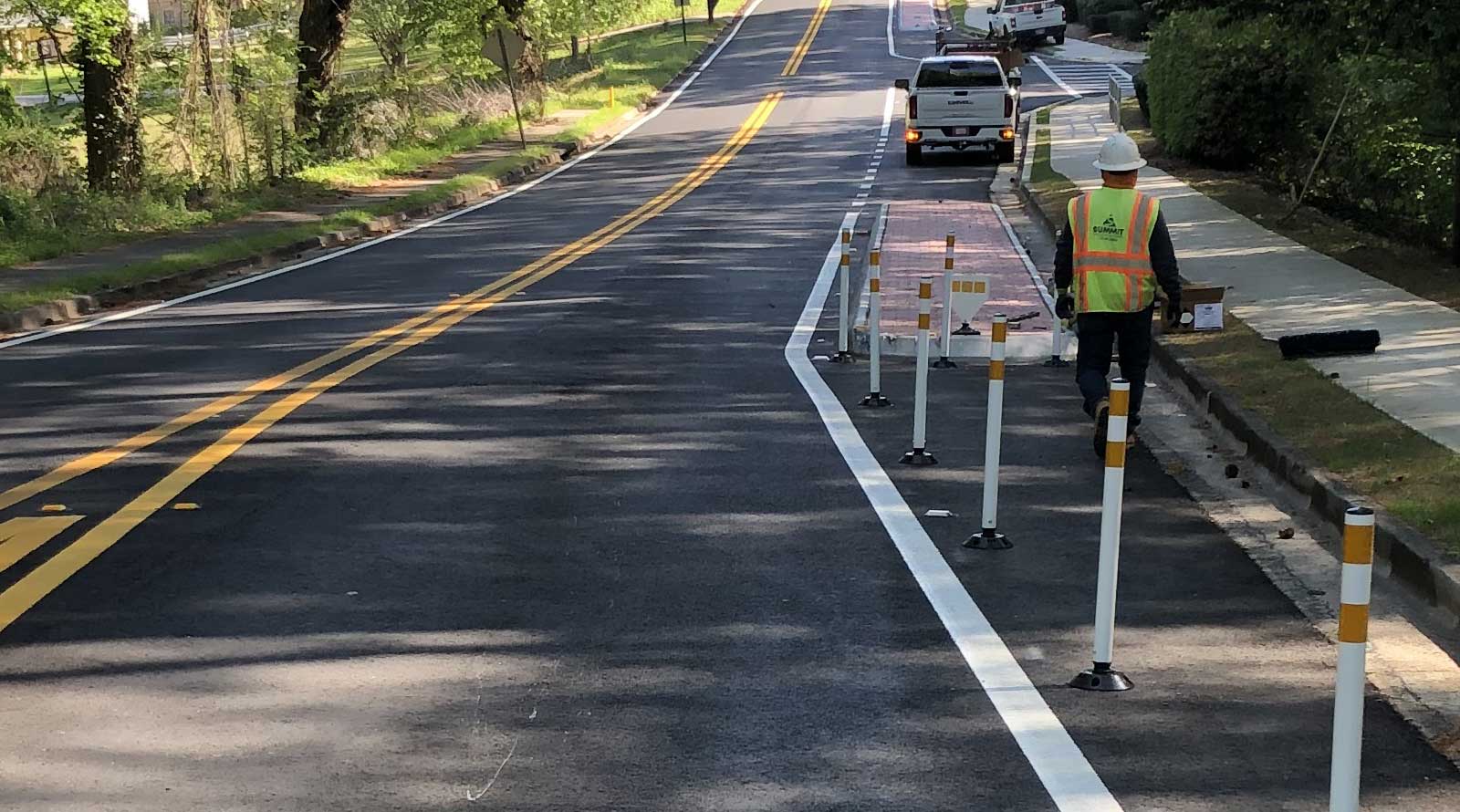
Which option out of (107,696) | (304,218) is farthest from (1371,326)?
(304,218)

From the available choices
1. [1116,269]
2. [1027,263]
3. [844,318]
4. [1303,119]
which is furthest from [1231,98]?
[1116,269]

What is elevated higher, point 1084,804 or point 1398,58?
point 1398,58

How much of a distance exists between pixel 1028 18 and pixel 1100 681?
187ft

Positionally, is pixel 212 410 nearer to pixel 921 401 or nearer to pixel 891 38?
pixel 921 401

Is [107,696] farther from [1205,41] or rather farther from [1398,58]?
[1205,41]

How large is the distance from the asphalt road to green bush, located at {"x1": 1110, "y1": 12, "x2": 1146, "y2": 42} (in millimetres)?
50490

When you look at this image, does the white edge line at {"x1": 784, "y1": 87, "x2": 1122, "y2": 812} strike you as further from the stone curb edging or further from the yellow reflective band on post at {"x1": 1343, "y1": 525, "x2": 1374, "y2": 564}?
the stone curb edging

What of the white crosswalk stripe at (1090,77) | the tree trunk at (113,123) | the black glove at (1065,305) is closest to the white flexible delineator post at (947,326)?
the black glove at (1065,305)

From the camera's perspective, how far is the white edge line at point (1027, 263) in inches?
614

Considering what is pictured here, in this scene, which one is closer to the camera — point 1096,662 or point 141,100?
point 1096,662

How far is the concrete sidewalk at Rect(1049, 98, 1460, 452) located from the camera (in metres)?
11.0

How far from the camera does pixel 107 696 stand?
19.5ft

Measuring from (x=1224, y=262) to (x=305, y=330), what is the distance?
28.9 ft

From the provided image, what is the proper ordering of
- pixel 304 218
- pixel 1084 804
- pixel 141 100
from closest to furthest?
pixel 1084 804, pixel 304 218, pixel 141 100
